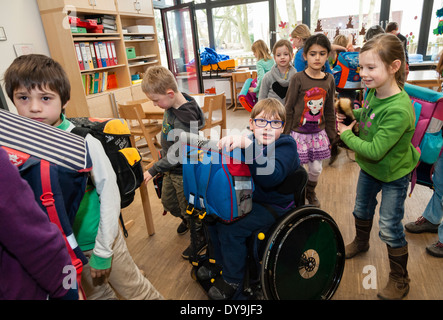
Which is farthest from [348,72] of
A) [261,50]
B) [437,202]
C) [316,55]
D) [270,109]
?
[270,109]

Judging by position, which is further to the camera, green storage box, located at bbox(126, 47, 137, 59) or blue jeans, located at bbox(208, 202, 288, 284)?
green storage box, located at bbox(126, 47, 137, 59)

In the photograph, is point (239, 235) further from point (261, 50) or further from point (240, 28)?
point (240, 28)

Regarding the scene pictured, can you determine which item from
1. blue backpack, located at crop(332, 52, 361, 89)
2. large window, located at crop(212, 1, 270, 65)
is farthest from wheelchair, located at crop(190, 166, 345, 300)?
large window, located at crop(212, 1, 270, 65)

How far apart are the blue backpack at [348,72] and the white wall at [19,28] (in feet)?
12.2

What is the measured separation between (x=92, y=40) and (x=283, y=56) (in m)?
3.02

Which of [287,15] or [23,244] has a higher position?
[287,15]

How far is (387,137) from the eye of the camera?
1.22m

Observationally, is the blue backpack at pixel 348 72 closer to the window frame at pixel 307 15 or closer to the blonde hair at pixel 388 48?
the blonde hair at pixel 388 48

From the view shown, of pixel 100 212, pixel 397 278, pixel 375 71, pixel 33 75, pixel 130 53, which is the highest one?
pixel 130 53

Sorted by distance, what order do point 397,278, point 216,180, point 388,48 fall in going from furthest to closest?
point 397,278
point 388,48
point 216,180

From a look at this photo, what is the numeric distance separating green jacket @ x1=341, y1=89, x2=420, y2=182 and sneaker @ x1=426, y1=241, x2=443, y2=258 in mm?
732

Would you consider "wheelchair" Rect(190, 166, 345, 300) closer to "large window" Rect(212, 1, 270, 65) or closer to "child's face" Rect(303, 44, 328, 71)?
"child's face" Rect(303, 44, 328, 71)

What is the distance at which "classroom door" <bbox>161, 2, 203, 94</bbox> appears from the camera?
5.62m

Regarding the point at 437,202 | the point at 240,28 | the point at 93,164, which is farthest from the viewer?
the point at 240,28
